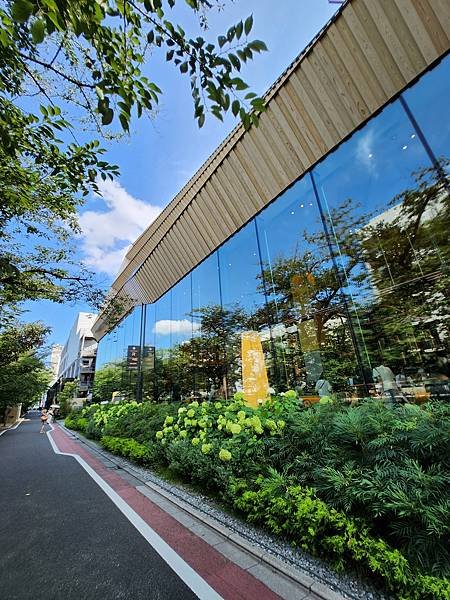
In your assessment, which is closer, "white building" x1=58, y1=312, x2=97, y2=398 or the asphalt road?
the asphalt road

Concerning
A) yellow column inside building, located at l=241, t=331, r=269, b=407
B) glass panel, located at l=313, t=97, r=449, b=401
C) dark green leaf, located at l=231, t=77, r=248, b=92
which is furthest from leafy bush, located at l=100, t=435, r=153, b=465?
dark green leaf, located at l=231, t=77, r=248, b=92

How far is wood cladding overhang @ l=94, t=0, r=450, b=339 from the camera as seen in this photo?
485cm

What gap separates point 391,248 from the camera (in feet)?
23.3

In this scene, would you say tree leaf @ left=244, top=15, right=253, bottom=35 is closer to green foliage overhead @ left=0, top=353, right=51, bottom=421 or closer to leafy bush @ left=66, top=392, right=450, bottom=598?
leafy bush @ left=66, top=392, right=450, bottom=598

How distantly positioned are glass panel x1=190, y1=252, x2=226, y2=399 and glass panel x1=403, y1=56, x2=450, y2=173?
727 cm

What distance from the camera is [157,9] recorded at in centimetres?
168

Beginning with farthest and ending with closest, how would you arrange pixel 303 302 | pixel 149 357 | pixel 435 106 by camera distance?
pixel 149 357 < pixel 303 302 < pixel 435 106

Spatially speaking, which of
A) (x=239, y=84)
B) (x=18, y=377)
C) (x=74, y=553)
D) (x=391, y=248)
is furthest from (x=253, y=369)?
(x=18, y=377)

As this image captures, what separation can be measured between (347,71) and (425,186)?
117 inches

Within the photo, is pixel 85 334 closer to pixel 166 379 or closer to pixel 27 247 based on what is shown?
pixel 166 379

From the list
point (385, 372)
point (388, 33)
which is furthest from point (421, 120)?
point (385, 372)

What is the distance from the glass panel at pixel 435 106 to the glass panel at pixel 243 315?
4886 millimetres

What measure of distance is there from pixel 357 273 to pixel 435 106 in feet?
12.1

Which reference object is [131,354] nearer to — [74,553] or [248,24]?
[74,553]
